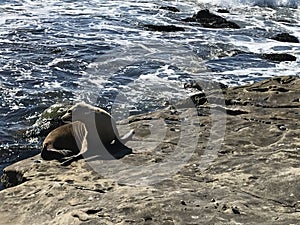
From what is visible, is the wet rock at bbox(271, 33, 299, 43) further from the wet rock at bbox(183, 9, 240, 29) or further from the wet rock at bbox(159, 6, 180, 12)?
the wet rock at bbox(159, 6, 180, 12)

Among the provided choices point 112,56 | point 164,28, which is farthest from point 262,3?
point 112,56

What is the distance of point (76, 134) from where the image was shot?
6.25 meters

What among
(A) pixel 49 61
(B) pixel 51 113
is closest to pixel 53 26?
(A) pixel 49 61

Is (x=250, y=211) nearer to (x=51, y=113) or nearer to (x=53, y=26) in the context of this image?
(x=51, y=113)

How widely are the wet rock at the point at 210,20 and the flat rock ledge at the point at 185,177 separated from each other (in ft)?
48.0

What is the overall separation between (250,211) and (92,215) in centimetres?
121

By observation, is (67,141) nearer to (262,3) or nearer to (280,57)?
(280,57)

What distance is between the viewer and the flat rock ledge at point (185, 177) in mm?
3678

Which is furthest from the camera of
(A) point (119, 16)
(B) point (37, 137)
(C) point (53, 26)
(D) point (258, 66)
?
(A) point (119, 16)

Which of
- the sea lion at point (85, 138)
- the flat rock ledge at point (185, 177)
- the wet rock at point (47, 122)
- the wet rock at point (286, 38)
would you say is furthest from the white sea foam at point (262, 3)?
the sea lion at point (85, 138)

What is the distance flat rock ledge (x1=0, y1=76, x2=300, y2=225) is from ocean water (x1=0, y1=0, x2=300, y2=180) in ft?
10.3

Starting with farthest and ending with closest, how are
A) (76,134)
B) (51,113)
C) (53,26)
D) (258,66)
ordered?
(53,26) → (258,66) → (51,113) → (76,134)

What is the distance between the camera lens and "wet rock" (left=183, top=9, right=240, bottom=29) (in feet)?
69.3

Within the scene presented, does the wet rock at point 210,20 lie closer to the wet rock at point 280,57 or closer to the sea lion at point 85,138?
the wet rock at point 280,57
